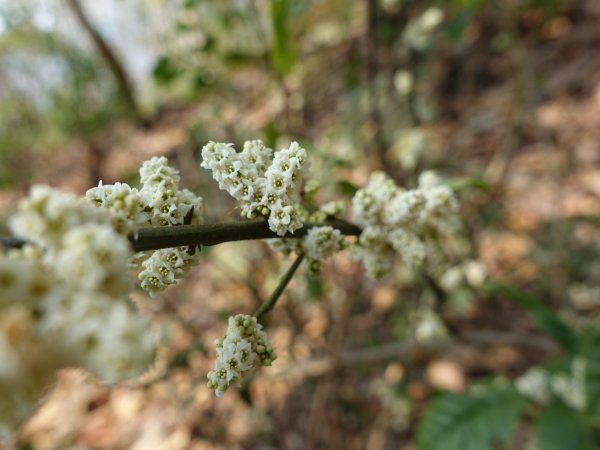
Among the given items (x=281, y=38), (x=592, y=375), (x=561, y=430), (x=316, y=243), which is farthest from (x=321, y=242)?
(x=561, y=430)

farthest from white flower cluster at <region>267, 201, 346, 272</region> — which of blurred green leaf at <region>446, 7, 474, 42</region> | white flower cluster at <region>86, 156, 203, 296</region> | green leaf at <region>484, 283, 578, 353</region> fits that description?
blurred green leaf at <region>446, 7, 474, 42</region>

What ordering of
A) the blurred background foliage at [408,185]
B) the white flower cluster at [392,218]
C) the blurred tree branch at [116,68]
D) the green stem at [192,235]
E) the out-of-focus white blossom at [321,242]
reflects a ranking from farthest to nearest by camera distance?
the blurred tree branch at [116,68]
the blurred background foliage at [408,185]
the white flower cluster at [392,218]
the out-of-focus white blossom at [321,242]
the green stem at [192,235]

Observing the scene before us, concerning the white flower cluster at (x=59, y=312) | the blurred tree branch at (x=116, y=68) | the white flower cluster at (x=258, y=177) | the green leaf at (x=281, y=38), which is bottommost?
the white flower cluster at (x=59, y=312)

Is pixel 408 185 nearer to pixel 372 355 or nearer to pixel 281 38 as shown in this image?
pixel 372 355

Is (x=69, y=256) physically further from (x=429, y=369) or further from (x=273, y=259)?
(x=429, y=369)

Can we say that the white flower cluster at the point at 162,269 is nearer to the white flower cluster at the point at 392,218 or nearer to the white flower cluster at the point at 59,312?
the white flower cluster at the point at 59,312

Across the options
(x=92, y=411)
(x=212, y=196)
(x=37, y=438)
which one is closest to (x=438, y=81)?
(x=212, y=196)

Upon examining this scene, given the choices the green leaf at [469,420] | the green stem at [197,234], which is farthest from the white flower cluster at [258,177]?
the green leaf at [469,420]
